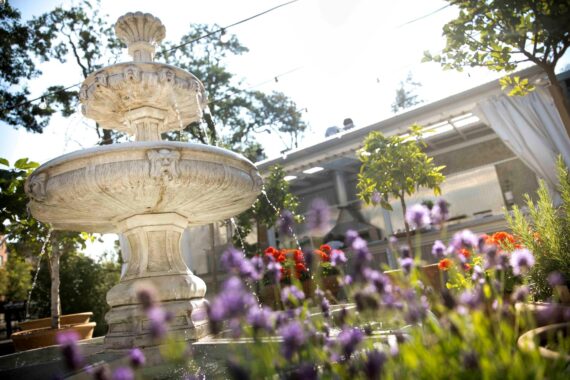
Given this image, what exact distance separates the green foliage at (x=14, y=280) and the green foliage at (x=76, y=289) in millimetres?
6312

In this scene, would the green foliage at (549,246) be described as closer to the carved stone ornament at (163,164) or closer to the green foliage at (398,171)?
the carved stone ornament at (163,164)

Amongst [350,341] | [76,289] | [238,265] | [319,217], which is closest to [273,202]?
[76,289]

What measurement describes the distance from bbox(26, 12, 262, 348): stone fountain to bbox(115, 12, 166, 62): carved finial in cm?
1

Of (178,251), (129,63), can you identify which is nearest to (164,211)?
(178,251)

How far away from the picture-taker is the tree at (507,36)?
311cm

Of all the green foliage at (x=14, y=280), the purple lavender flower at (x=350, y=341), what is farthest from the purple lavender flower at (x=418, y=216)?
the green foliage at (x=14, y=280)

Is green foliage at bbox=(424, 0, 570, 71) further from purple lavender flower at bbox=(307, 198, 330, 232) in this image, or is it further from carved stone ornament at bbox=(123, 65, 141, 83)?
purple lavender flower at bbox=(307, 198, 330, 232)

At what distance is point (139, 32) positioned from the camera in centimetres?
459

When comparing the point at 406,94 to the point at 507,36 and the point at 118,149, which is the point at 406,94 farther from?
the point at 118,149

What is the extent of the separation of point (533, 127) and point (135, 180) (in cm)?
801

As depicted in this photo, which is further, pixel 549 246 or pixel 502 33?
pixel 502 33

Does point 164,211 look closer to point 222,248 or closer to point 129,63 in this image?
point 129,63

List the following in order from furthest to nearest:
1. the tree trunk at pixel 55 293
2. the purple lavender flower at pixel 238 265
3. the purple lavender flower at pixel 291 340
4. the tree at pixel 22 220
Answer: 1. the tree trunk at pixel 55 293
2. the tree at pixel 22 220
3. the purple lavender flower at pixel 238 265
4. the purple lavender flower at pixel 291 340

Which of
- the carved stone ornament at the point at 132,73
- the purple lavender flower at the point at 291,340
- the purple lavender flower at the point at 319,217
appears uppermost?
the carved stone ornament at the point at 132,73
